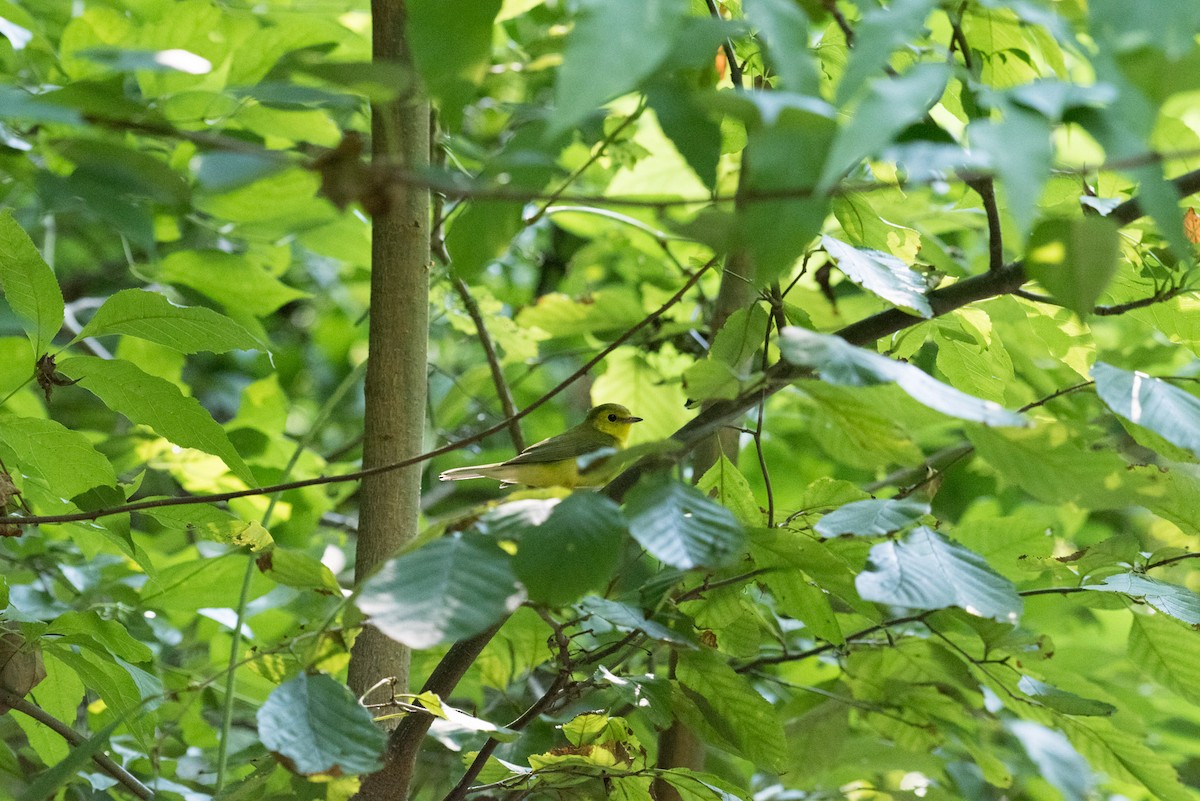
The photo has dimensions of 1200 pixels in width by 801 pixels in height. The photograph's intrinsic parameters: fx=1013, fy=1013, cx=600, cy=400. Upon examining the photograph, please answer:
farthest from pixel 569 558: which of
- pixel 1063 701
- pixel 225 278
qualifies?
pixel 225 278

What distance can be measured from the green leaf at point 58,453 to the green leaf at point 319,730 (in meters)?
0.51

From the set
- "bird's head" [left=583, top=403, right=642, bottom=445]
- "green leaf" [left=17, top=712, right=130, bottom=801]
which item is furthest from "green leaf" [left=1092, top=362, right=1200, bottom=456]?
"bird's head" [left=583, top=403, right=642, bottom=445]

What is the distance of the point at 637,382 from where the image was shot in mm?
2117

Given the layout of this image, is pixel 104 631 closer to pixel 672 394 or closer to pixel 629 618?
pixel 629 618

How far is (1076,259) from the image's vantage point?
2.24ft

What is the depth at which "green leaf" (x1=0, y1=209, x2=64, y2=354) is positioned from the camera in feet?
3.72

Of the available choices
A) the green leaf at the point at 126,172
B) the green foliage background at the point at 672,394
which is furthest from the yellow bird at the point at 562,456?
the green leaf at the point at 126,172

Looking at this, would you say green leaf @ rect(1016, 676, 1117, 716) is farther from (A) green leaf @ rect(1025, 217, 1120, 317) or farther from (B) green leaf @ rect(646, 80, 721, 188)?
(B) green leaf @ rect(646, 80, 721, 188)

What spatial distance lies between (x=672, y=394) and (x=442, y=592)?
1.49 meters

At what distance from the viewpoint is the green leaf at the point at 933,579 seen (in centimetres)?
81

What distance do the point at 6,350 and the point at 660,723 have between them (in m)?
1.28

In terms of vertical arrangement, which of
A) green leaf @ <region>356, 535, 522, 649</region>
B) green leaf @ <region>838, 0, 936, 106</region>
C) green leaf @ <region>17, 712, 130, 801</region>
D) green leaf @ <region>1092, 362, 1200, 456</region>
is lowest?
green leaf @ <region>1092, 362, 1200, 456</region>

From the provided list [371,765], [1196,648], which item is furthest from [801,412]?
[371,765]

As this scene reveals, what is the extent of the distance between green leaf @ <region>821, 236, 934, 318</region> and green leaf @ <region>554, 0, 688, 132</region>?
0.42 metres
